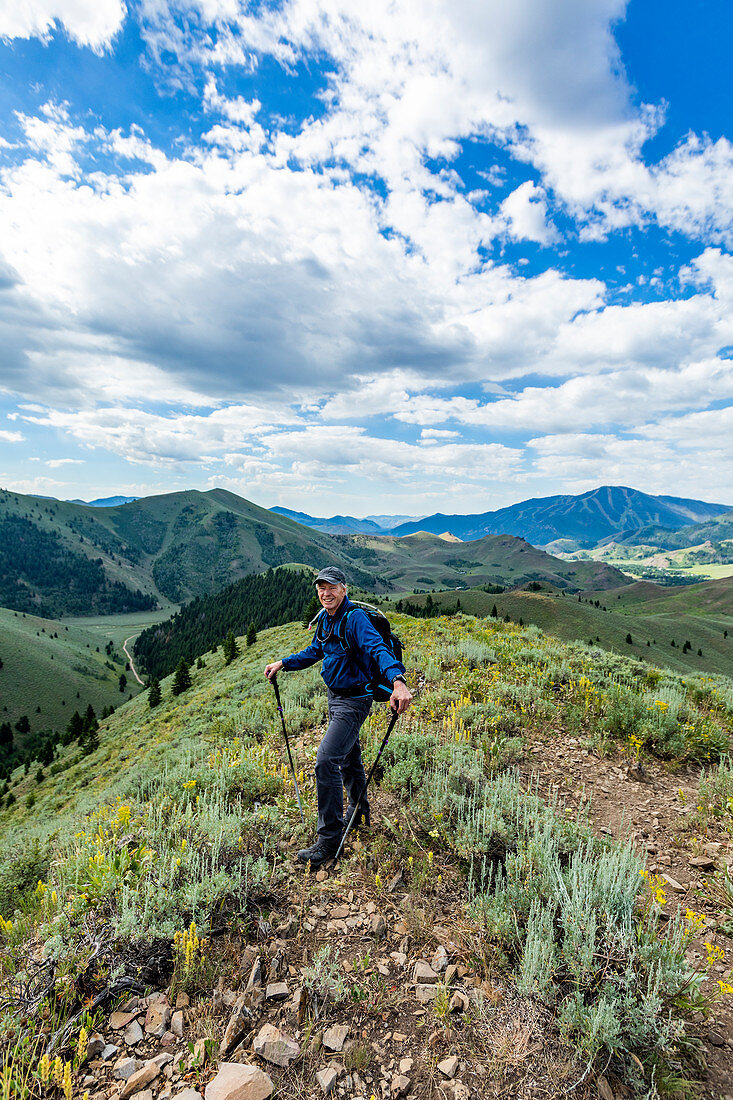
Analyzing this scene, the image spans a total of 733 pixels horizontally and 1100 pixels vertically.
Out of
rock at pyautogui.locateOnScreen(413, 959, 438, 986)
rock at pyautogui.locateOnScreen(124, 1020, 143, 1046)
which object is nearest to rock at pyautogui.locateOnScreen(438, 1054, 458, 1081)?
rock at pyautogui.locateOnScreen(413, 959, 438, 986)

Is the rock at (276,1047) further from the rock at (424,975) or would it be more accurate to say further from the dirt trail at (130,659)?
the dirt trail at (130,659)

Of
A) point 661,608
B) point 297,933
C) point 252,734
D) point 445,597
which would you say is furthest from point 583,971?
point 661,608

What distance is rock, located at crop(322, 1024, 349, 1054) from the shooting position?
10.2 feet

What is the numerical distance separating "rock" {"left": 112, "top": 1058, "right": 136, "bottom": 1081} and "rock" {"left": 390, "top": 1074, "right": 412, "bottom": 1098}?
1.78 metres

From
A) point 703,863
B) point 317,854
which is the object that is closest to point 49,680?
point 317,854

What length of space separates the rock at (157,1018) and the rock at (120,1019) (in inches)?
4.4

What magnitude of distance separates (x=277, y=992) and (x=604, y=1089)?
2358 millimetres

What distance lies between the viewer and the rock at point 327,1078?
2.87m

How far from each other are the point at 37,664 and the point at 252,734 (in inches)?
6189

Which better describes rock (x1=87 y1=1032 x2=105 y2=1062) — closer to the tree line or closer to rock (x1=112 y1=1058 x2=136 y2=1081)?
rock (x1=112 y1=1058 x2=136 y2=1081)

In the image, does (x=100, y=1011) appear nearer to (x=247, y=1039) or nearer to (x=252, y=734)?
(x=247, y=1039)

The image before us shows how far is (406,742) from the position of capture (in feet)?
23.1

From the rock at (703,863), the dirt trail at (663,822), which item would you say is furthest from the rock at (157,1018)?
the rock at (703,863)

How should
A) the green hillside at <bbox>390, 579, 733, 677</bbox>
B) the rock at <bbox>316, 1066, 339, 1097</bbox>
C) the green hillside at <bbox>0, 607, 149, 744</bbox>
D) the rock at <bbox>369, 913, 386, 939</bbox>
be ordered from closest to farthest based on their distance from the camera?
the rock at <bbox>316, 1066, 339, 1097</bbox>, the rock at <bbox>369, 913, 386, 939</bbox>, the green hillside at <bbox>390, 579, 733, 677</bbox>, the green hillside at <bbox>0, 607, 149, 744</bbox>
